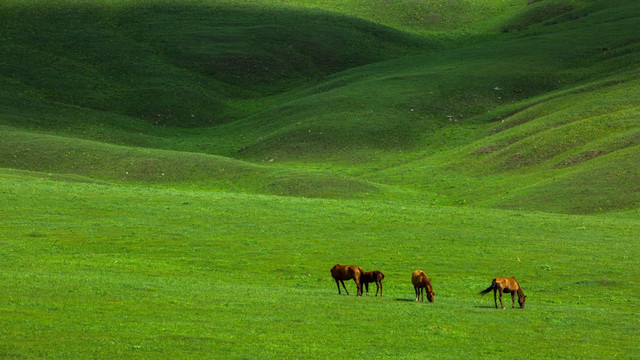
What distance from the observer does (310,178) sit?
80.5 m

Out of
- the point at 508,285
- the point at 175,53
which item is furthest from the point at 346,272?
the point at 175,53

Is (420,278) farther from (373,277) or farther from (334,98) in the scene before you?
(334,98)

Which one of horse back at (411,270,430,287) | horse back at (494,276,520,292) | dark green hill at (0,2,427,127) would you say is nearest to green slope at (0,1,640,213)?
dark green hill at (0,2,427,127)

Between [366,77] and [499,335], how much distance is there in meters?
119

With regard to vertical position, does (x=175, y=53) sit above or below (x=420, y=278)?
above

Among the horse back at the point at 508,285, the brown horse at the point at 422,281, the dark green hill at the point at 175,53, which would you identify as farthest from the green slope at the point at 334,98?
the brown horse at the point at 422,281

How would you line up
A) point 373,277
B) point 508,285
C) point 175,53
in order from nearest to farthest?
point 508,285
point 373,277
point 175,53

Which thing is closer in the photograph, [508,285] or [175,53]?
[508,285]

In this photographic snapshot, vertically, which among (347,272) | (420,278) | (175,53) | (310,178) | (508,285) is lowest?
(508,285)

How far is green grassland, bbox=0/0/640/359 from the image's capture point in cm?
2506

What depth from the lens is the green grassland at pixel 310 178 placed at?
2506cm

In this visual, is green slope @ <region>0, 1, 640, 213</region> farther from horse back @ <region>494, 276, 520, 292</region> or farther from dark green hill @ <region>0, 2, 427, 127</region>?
horse back @ <region>494, 276, 520, 292</region>

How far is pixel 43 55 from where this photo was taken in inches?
5714

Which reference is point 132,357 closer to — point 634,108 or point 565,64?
point 634,108
